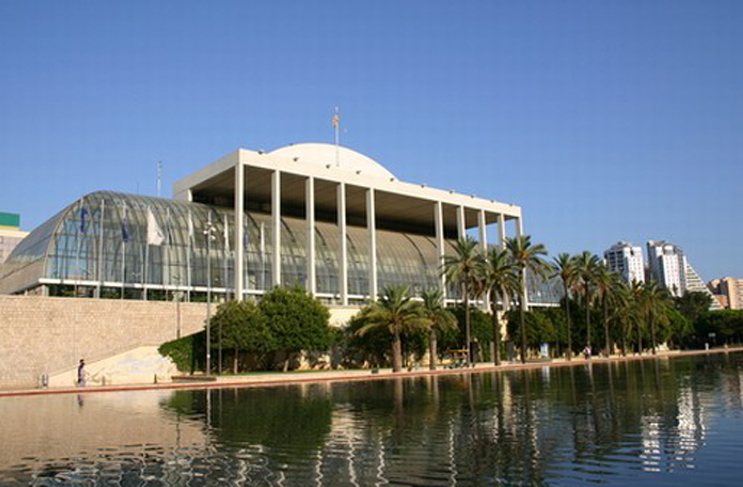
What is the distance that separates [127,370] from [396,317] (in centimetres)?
2406

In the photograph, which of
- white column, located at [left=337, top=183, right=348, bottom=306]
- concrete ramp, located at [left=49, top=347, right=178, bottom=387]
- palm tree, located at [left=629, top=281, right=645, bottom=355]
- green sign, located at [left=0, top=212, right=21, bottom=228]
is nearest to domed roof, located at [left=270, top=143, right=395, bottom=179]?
white column, located at [left=337, top=183, right=348, bottom=306]

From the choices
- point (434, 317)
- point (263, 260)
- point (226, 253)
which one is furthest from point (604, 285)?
point (226, 253)

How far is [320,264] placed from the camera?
77.8 meters

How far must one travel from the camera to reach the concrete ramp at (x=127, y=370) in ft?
166

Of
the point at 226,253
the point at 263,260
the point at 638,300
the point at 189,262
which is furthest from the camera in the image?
the point at 638,300

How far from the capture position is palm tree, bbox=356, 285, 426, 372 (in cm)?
6269

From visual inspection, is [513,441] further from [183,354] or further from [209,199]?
[209,199]

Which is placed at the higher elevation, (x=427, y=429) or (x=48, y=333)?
(x=48, y=333)

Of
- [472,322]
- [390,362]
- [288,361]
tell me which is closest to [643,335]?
[472,322]

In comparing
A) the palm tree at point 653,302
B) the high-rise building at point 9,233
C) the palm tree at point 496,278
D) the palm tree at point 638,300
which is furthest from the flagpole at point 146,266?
the high-rise building at point 9,233

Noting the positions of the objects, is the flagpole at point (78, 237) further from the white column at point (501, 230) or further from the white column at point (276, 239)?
the white column at point (501, 230)

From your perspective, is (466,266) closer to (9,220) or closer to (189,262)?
(189,262)

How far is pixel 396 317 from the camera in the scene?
62.8m

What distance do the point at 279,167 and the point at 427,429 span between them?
180ft
